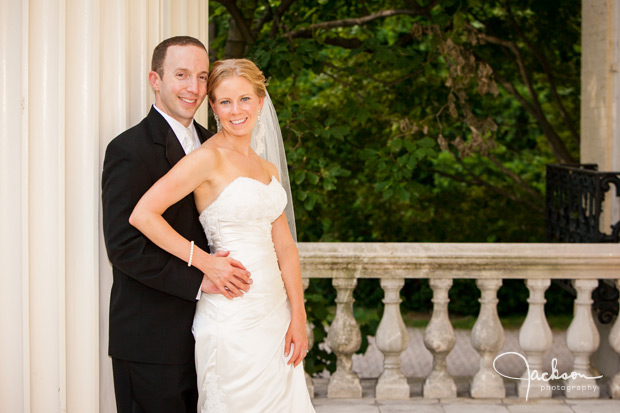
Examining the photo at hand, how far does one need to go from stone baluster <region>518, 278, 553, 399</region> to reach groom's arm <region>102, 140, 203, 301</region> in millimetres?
2222

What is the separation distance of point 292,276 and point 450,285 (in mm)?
1385

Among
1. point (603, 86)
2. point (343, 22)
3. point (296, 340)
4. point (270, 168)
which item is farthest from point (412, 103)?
point (296, 340)

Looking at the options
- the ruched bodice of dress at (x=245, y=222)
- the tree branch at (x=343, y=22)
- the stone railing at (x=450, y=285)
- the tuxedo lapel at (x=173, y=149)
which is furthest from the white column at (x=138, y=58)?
the tree branch at (x=343, y=22)

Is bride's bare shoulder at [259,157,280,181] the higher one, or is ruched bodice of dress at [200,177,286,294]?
bride's bare shoulder at [259,157,280,181]

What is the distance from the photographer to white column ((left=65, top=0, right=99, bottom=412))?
93.1 inches

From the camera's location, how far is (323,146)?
5602 millimetres

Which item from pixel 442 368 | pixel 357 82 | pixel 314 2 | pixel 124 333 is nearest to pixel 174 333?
pixel 124 333

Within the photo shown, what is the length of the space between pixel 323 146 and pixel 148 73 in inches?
119

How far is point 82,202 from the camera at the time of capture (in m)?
2.40

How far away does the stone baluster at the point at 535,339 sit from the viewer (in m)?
3.90

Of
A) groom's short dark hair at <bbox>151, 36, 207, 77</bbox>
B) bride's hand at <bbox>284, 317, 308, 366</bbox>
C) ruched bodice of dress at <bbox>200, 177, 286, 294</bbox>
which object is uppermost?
groom's short dark hair at <bbox>151, 36, 207, 77</bbox>

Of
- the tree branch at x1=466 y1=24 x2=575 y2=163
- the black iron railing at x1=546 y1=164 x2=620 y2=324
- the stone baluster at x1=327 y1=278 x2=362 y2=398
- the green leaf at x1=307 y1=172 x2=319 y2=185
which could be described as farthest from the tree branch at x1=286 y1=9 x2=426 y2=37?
the stone baluster at x1=327 y1=278 x2=362 y2=398

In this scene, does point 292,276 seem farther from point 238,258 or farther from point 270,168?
point 270,168

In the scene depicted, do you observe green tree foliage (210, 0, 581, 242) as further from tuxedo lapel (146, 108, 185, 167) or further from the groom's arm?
the groom's arm
